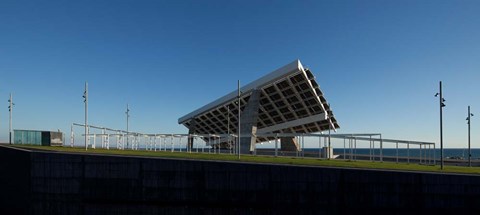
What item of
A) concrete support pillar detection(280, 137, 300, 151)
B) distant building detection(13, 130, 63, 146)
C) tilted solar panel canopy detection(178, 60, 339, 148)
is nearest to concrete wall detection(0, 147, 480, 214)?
distant building detection(13, 130, 63, 146)

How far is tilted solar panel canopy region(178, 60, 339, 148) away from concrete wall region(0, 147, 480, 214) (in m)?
19.3

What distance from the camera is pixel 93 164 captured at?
807 inches

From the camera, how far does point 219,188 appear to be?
19000 mm

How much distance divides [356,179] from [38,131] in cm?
3504

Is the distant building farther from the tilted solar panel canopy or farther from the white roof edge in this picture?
the white roof edge

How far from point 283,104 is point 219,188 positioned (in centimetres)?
2825

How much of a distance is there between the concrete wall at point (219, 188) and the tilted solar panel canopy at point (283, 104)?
19.3 meters

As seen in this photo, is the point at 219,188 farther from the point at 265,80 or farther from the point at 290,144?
→ the point at 290,144

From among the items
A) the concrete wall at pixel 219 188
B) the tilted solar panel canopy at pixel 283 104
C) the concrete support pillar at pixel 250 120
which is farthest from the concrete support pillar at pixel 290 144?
the concrete wall at pixel 219 188

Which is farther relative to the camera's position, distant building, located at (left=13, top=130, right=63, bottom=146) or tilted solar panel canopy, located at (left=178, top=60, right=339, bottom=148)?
tilted solar panel canopy, located at (left=178, top=60, right=339, bottom=148)

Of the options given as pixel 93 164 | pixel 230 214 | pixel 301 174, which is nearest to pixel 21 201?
pixel 93 164

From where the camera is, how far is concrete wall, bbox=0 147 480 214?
697 inches

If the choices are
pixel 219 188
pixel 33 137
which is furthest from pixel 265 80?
pixel 33 137

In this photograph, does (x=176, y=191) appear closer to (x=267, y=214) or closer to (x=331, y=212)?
(x=267, y=214)
